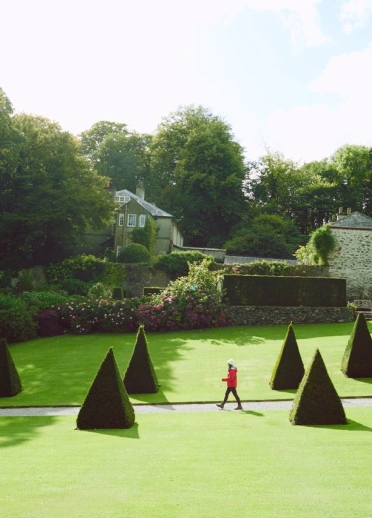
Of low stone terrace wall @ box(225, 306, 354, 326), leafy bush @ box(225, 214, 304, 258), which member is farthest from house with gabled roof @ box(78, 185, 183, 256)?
low stone terrace wall @ box(225, 306, 354, 326)

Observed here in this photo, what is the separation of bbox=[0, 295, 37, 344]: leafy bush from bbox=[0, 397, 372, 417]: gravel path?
11248mm

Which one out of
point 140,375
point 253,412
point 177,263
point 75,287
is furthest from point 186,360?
point 75,287

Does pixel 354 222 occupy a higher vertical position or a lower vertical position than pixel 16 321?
higher

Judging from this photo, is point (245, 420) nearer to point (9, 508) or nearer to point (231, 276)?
point (9, 508)

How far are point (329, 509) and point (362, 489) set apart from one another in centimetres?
88

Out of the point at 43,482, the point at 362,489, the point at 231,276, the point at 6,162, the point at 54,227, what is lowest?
the point at 43,482

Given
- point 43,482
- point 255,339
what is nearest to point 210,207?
point 255,339

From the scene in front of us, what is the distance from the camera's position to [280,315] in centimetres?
2847

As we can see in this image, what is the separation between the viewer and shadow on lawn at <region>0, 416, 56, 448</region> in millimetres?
9953

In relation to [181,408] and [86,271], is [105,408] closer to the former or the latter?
[181,408]

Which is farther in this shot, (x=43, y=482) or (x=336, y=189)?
(x=336, y=189)

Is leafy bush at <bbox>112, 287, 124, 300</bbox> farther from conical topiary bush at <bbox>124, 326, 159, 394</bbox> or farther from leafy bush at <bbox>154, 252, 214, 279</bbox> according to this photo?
conical topiary bush at <bbox>124, 326, 159, 394</bbox>

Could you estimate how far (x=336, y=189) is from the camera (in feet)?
191

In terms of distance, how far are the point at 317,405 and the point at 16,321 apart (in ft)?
59.0
